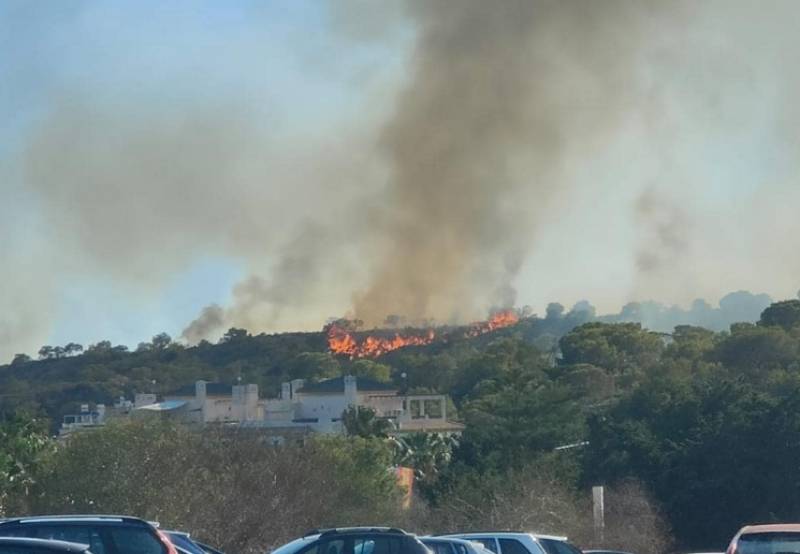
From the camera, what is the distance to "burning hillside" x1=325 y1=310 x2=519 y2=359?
163 metres

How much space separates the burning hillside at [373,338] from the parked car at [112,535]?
5662 inches

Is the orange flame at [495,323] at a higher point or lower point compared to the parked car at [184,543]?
higher

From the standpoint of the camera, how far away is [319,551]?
61.4 ft

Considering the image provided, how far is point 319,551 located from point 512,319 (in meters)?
178

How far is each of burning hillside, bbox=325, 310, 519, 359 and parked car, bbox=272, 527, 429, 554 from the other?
14204cm

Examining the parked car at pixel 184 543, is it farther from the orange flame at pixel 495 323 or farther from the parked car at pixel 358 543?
the orange flame at pixel 495 323

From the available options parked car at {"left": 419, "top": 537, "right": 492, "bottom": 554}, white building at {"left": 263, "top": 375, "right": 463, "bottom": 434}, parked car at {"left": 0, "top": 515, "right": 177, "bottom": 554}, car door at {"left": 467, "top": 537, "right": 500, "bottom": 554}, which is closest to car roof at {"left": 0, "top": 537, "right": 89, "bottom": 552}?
parked car at {"left": 0, "top": 515, "right": 177, "bottom": 554}

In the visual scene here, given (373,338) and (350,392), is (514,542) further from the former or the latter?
(373,338)

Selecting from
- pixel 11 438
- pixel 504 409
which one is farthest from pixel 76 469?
pixel 504 409

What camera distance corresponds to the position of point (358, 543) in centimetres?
1894

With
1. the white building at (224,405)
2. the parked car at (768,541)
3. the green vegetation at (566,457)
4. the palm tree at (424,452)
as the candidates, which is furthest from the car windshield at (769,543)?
the white building at (224,405)

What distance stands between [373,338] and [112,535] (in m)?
148

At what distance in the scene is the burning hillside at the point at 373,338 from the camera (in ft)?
536

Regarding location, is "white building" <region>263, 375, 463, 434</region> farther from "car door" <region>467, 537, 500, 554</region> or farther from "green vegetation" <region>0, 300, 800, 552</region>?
"car door" <region>467, 537, 500, 554</region>
